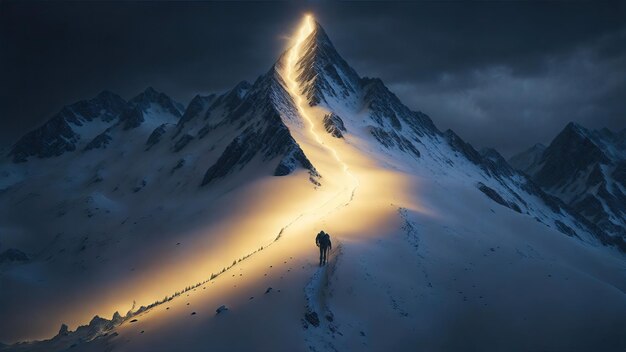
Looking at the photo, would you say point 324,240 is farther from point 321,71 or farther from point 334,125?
point 321,71

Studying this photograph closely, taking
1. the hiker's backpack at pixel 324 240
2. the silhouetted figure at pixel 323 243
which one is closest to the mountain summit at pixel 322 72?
the silhouetted figure at pixel 323 243

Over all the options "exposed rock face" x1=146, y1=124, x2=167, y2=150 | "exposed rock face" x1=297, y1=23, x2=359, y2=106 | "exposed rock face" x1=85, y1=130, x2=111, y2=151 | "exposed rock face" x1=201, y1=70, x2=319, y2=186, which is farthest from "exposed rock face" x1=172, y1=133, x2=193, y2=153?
"exposed rock face" x1=85, y1=130, x2=111, y2=151

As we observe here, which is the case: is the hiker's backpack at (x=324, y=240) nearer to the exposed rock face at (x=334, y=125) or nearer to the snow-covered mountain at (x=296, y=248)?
the snow-covered mountain at (x=296, y=248)

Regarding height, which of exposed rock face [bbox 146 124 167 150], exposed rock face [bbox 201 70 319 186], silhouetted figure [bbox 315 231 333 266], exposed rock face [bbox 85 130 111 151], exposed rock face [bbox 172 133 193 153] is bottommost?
silhouetted figure [bbox 315 231 333 266]

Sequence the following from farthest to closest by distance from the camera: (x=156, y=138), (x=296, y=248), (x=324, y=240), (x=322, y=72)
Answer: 1. (x=156, y=138)
2. (x=322, y=72)
3. (x=296, y=248)
4. (x=324, y=240)

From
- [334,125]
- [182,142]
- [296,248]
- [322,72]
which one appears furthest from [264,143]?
[322,72]

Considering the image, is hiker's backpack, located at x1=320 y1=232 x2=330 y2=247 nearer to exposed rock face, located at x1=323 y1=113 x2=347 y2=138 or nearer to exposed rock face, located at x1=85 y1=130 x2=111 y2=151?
exposed rock face, located at x1=323 y1=113 x2=347 y2=138

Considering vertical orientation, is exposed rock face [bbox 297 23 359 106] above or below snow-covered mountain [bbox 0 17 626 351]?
above

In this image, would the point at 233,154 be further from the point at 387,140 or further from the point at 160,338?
the point at 160,338
